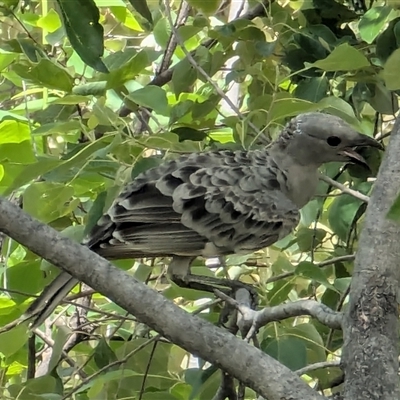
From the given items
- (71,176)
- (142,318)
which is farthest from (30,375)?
(142,318)

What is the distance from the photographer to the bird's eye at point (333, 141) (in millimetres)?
1185

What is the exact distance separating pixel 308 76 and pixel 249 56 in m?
0.15

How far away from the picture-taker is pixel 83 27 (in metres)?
0.76

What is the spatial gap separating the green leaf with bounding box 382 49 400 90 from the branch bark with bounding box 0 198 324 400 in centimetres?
38

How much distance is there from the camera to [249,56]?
50.6 inches

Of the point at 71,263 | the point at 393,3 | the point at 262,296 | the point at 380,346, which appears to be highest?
the point at 393,3

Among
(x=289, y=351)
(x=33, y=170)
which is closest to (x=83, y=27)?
(x=33, y=170)

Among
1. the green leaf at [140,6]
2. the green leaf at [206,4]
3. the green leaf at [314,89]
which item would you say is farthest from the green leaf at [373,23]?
the green leaf at [140,6]

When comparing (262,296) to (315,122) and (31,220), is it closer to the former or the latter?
(315,122)

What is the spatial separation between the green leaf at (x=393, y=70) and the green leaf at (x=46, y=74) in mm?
420

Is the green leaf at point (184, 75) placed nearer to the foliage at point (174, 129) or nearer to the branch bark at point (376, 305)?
the foliage at point (174, 129)

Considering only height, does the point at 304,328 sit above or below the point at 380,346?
below

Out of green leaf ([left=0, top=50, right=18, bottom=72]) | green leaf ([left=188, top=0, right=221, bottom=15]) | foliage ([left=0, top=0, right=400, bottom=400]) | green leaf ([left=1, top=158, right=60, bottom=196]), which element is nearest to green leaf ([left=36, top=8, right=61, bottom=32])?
foliage ([left=0, top=0, right=400, bottom=400])

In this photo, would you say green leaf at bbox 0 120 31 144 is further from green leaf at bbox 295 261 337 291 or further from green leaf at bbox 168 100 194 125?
green leaf at bbox 295 261 337 291
